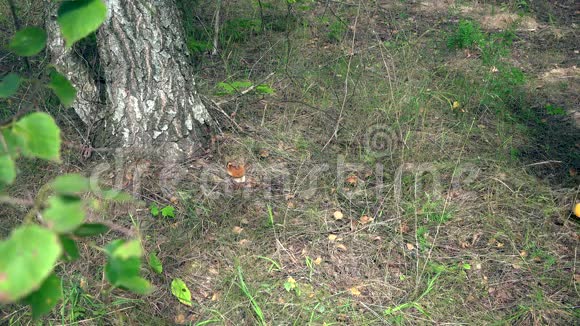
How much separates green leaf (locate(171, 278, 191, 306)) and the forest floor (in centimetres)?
3

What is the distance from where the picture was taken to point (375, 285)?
276 centimetres

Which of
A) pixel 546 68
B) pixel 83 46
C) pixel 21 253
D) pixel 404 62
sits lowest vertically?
pixel 546 68

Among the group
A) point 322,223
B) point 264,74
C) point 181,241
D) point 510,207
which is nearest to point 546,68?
point 510,207

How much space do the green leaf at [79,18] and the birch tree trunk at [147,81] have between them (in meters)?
2.30

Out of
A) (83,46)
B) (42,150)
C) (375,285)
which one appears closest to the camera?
(42,150)

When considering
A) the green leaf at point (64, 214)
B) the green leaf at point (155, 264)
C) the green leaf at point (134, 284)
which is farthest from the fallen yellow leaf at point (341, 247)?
the green leaf at point (64, 214)

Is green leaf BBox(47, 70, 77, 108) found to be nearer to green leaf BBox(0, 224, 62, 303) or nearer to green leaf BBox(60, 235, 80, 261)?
green leaf BBox(60, 235, 80, 261)

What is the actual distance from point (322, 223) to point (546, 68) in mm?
3060

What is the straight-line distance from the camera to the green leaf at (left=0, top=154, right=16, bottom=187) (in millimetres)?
799

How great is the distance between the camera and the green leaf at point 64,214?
0.73m

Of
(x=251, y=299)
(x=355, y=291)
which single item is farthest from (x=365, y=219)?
(x=251, y=299)

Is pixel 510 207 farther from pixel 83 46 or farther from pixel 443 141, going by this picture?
pixel 83 46

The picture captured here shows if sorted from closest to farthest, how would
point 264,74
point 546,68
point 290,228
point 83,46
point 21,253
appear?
point 21,253 → point 290,228 → point 83,46 → point 264,74 → point 546,68

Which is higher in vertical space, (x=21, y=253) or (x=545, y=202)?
(x=21, y=253)
